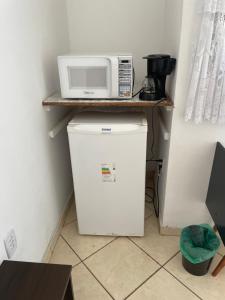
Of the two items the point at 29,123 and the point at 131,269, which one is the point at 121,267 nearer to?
the point at 131,269

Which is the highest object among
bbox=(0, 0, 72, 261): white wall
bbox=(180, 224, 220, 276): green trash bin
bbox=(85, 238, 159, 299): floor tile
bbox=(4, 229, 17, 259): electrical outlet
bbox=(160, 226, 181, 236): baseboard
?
bbox=(0, 0, 72, 261): white wall

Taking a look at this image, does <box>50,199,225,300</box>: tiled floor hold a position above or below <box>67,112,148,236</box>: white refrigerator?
below

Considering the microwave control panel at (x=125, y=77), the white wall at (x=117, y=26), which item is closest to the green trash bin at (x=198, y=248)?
the microwave control panel at (x=125, y=77)

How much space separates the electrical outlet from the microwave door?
0.83 meters

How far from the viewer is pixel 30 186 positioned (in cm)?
130

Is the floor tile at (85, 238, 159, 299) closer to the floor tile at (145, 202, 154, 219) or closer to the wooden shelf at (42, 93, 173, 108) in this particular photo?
the floor tile at (145, 202, 154, 219)

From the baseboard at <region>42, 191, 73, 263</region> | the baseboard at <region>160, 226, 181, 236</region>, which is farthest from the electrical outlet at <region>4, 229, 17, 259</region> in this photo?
the baseboard at <region>160, 226, 181, 236</region>

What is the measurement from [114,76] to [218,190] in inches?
35.8

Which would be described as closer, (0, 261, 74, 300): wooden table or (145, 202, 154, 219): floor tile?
(0, 261, 74, 300): wooden table

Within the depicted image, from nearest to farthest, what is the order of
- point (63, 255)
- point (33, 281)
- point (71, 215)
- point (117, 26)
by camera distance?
point (33, 281), point (63, 255), point (117, 26), point (71, 215)

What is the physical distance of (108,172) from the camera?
1.52 m

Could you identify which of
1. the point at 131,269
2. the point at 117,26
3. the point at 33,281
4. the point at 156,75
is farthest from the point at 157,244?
the point at 117,26

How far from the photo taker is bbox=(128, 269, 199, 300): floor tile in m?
1.33

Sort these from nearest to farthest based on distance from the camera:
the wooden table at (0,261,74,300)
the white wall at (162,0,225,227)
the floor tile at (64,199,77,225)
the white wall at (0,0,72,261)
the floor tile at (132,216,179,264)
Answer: the wooden table at (0,261,74,300), the white wall at (0,0,72,261), the white wall at (162,0,225,227), the floor tile at (132,216,179,264), the floor tile at (64,199,77,225)
